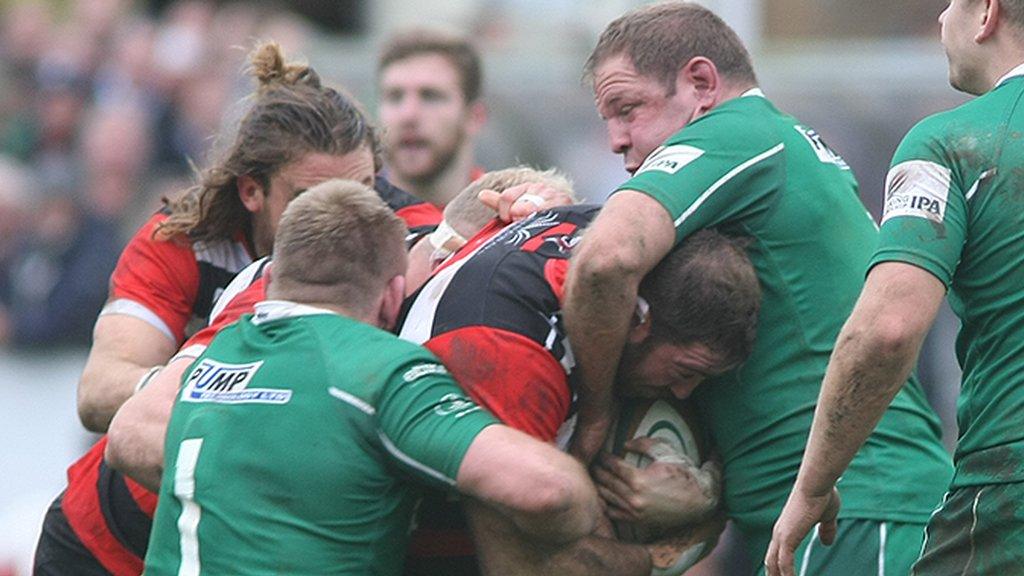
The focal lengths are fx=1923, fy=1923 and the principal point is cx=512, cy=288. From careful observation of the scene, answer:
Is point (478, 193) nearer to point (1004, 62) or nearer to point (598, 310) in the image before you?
point (598, 310)

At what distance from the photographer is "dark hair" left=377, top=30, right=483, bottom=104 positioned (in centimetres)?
924

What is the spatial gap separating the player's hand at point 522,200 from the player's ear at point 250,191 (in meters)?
0.78

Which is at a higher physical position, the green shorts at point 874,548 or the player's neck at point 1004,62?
the player's neck at point 1004,62

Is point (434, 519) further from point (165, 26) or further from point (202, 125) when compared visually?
point (165, 26)

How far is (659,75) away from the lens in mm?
5289

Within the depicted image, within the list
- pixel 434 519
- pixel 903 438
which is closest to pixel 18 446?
pixel 434 519

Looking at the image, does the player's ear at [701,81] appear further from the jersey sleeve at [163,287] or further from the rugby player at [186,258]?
the jersey sleeve at [163,287]

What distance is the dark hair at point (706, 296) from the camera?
4.98 meters

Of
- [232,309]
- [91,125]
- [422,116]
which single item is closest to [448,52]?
[422,116]

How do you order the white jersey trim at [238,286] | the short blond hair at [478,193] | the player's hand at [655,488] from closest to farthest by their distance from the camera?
the player's hand at [655,488], the white jersey trim at [238,286], the short blond hair at [478,193]

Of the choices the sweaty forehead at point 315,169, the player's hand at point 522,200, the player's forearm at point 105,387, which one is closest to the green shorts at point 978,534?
the player's hand at point 522,200

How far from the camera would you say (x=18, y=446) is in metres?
10.3

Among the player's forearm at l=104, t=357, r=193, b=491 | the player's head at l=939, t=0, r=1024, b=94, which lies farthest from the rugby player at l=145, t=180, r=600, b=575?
the player's head at l=939, t=0, r=1024, b=94

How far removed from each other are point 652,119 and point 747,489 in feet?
3.44
